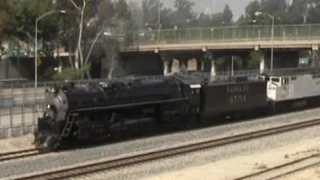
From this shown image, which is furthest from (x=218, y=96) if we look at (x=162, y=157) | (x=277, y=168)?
(x=277, y=168)

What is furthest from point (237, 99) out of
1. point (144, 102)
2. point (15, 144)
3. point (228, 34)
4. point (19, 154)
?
point (228, 34)

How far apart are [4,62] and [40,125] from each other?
192 ft

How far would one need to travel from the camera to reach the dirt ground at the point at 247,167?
2077 centimetres

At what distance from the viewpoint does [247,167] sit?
2244 cm

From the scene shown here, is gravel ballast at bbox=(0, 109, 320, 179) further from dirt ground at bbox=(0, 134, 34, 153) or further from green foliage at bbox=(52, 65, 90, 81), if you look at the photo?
green foliage at bbox=(52, 65, 90, 81)

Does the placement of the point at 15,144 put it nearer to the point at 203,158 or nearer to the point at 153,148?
the point at 153,148

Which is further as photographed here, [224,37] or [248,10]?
[248,10]

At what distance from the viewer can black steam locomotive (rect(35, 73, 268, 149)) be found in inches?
1079

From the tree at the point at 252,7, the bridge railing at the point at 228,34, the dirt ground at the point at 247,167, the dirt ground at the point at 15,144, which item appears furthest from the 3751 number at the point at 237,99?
the tree at the point at 252,7

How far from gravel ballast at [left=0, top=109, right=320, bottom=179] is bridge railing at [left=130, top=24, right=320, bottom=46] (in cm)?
4496

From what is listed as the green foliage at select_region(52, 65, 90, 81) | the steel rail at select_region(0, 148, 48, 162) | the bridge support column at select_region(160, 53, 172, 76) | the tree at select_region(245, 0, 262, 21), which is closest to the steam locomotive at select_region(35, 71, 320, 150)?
the steel rail at select_region(0, 148, 48, 162)

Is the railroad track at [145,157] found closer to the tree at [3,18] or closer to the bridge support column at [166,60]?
the tree at [3,18]

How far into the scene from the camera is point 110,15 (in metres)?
94.6

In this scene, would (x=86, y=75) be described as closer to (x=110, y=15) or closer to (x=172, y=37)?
(x=110, y=15)
